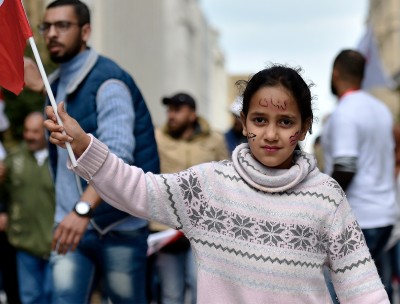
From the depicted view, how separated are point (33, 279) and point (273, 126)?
5.06 meters

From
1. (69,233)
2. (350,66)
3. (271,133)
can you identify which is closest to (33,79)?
(69,233)

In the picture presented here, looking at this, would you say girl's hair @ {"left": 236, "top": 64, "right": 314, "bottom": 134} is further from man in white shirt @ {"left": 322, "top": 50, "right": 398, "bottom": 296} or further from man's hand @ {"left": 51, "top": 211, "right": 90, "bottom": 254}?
man in white shirt @ {"left": 322, "top": 50, "right": 398, "bottom": 296}

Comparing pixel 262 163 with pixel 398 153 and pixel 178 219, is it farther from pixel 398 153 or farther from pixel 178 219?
pixel 398 153

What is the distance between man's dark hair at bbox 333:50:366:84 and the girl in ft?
9.07

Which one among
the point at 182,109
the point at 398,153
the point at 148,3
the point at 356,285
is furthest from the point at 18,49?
the point at 148,3

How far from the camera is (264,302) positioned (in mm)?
3766

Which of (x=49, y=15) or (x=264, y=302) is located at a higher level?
(x=49, y=15)

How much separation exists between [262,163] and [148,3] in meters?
53.3

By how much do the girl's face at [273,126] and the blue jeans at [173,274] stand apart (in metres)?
4.54

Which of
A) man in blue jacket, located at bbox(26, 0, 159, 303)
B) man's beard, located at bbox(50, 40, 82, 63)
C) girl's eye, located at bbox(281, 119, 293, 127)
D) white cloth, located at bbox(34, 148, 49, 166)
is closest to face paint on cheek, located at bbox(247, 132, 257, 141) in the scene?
girl's eye, located at bbox(281, 119, 293, 127)

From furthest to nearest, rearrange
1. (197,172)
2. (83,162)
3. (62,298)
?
(62,298) → (197,172) → (83,162)

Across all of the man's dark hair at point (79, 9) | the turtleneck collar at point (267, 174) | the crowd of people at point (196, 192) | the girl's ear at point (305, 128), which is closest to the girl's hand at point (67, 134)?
the crowd of people at point (196, 192)

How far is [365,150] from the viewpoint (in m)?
6.43

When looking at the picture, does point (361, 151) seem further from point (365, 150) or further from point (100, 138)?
point (100, 138)
